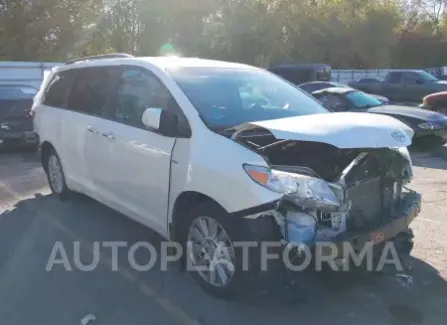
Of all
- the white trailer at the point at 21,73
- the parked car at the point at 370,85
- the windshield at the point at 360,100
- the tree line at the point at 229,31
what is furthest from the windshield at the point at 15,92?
the tree line at the point at 229,31

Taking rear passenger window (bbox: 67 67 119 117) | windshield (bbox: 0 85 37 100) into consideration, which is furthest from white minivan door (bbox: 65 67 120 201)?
windshield (bbox: 0 85 37 100)

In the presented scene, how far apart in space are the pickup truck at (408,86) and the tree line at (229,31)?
14.5 meters

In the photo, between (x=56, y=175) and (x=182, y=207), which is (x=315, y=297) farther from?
(x=56, y=175)

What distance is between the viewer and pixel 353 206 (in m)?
3.59

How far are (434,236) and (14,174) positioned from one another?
6641 millimetres

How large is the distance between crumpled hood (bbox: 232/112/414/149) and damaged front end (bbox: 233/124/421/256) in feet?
0.56

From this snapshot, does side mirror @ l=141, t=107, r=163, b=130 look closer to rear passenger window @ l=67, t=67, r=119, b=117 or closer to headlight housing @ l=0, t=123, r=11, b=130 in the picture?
rear passenger window @ l=67, t=67, r=119, b=117

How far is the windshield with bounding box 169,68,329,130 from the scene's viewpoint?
407 cm

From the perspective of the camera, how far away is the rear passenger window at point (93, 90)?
16.4 feet

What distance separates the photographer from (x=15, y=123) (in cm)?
1038

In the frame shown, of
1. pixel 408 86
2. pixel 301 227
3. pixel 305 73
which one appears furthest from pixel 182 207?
pixel 408 86

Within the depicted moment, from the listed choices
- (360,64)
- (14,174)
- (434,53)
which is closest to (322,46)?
(360,64)

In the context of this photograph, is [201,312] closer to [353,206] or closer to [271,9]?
[353,206]

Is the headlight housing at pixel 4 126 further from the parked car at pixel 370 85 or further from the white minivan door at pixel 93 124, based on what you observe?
the parked car at pixel 370 85
